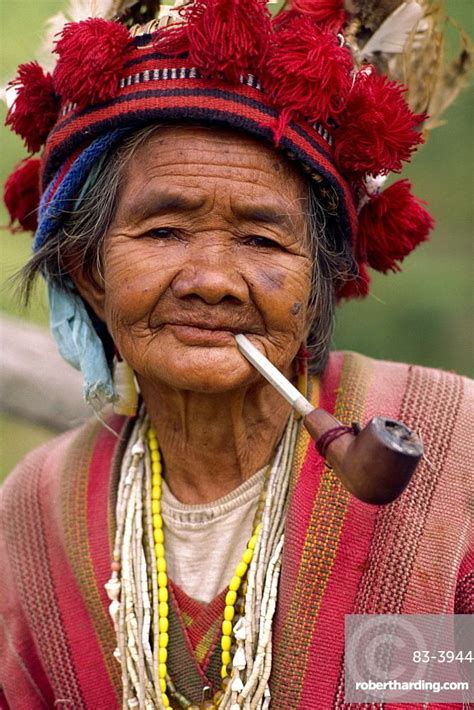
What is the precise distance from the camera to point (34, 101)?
94.5 inches

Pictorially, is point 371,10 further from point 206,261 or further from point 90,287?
point 90,287

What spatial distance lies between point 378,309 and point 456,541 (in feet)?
11.6

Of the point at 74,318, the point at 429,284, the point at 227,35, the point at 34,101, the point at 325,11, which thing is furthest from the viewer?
the point at 429,284

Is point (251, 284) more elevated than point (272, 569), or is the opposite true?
point (251, 284)

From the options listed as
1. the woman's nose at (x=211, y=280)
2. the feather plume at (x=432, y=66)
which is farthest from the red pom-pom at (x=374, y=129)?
the woman's nose at (x=211, y=280)

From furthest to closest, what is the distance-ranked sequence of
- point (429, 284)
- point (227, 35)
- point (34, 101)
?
point (429, 284) → point (34, 101) → point (227, 35)

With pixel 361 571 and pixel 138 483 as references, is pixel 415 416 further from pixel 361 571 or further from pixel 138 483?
pixel 138 483

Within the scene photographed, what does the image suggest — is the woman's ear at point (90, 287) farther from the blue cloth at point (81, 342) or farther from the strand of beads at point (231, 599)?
the strand of beads at point (231, 599)

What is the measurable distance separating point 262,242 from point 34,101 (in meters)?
0.68

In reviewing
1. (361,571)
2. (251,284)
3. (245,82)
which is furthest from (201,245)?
(361,571)

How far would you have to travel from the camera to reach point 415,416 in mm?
2357

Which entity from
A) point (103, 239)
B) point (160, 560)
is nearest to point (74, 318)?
point (103, 239)

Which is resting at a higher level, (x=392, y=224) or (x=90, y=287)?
(x=392, y=224)

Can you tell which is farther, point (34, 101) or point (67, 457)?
point (67, 457)
